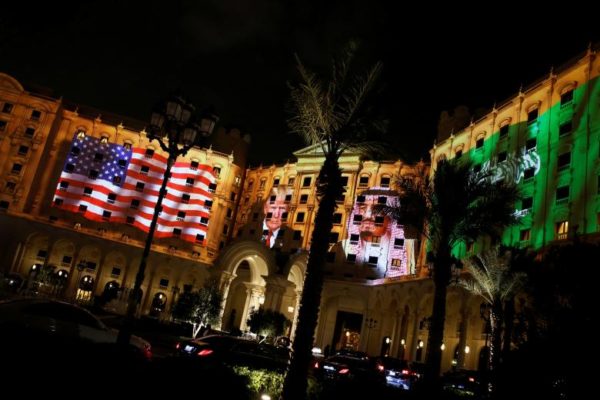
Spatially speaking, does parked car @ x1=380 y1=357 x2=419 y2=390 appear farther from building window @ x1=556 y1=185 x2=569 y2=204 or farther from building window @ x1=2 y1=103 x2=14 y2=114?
building window @ x1=2 y1=103 x2=14 y2=114

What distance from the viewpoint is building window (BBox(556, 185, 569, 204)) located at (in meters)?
33.2

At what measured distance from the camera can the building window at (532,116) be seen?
127 ft

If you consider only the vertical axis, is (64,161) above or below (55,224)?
above

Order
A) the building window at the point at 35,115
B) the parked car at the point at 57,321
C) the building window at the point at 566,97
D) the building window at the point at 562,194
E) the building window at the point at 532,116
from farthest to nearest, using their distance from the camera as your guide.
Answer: the building window at the point at 35,115, the building window at the point at 532,116, the building window at the point at 566,97, the building window at the point at 562,194, the parked car at the point at 57,321

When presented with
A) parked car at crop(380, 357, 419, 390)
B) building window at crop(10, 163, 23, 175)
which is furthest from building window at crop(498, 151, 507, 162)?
building window at crop(10, 163, 23, 175)

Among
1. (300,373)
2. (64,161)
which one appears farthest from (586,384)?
(64,161)

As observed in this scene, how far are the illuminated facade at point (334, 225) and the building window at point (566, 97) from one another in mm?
88

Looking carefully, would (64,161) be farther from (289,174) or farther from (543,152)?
(543,152)

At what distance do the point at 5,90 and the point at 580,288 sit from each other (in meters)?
67.0

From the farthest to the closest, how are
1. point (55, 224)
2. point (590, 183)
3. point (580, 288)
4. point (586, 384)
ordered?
point (55, 224) < point (590, 183) < point (580, 288) < point (586, 384)

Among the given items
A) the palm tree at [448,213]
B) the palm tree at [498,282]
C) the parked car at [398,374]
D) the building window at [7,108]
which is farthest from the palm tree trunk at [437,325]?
the building window at [7,108]

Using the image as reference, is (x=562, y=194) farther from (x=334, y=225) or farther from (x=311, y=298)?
(x=334, y=225)

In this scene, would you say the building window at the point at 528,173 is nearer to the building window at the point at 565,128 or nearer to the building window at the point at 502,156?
the building window at the point at 565,128

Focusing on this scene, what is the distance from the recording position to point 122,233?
199 feet
